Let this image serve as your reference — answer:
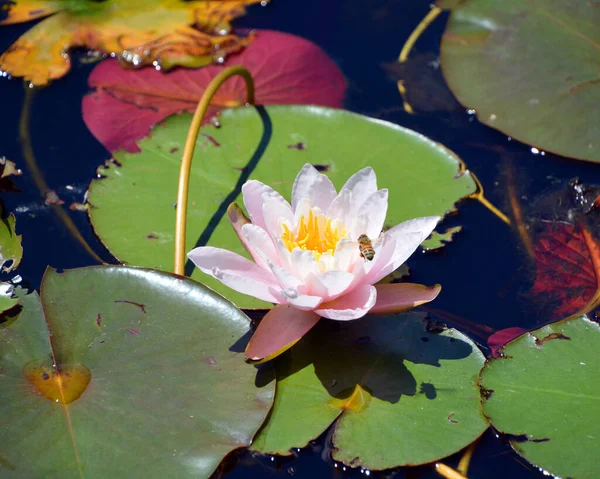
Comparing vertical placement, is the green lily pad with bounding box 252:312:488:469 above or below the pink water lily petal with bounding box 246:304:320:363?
below

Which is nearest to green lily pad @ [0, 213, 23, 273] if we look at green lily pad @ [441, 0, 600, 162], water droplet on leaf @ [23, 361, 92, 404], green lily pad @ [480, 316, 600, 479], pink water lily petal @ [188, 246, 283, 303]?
water droplet on leaf @ [23, 361, 92, 404]

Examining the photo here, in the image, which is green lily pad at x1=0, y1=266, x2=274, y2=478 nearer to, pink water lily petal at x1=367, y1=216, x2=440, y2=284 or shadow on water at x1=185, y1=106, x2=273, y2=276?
shadow on water at x1=185, y1=106, x2=273, y2=276

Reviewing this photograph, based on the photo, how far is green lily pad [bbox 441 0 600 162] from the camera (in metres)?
2.89

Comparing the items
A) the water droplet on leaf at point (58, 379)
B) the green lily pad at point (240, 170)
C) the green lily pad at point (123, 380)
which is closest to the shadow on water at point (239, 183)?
the green lily pad at point (240, 170)

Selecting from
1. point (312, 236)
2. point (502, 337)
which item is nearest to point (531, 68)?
point (502, 337)

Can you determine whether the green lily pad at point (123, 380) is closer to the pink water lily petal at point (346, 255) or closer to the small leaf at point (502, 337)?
the pink water lily petal at point (346, 255)

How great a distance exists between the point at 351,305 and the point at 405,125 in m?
1.49

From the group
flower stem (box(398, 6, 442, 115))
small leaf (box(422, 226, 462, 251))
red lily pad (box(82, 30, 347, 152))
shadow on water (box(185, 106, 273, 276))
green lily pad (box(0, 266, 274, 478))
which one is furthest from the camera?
flower stem (box(398, 6, 442, 115))

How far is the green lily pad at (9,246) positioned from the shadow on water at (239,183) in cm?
65

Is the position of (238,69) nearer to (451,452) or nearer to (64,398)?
(64,398)

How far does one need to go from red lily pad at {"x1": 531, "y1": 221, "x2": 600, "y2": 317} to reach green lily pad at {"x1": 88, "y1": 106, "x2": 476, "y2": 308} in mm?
414

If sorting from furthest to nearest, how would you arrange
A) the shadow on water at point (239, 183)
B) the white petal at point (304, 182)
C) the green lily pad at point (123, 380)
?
1. the shadow on water at point (239, 183)
2. the white petal at point (304, 182)
3. the green lily pad at point (123, 380)

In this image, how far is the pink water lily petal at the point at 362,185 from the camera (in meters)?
2.04

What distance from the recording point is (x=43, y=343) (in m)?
1.97
